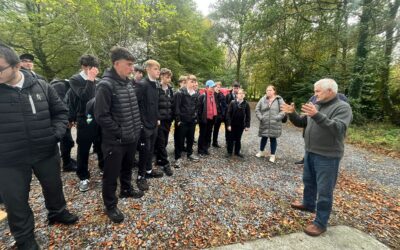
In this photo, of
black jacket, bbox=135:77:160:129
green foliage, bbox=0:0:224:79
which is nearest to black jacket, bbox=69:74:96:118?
black jacket, bbox=135:77:160:129

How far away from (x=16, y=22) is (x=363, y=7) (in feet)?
56.4

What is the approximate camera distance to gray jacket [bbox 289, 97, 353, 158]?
8.95 feet

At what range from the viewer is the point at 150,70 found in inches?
154

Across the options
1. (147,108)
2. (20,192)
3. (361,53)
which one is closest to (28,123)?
(20,192)

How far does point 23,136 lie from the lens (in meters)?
2.36

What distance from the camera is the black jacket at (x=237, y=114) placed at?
19.7 feet

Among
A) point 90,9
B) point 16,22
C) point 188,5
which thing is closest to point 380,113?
point 90,9

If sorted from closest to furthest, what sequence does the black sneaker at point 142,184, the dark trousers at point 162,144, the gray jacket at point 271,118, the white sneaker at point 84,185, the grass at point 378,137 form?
the white sneaker at point 84,185, the black sneaker at point 142,184, the dark trousers at point 162,144, the gray jacket at point 271,118, the grass at point 378,137

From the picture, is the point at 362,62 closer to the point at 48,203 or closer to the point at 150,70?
the point at 150,70

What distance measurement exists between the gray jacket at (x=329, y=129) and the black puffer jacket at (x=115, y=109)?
257 cm

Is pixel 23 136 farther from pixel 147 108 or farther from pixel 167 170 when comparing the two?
pixel 167 170

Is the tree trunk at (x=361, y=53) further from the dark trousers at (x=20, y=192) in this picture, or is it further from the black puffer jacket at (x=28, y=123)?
the dark trousers at (x=20, y=192)

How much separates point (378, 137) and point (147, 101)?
10455mm

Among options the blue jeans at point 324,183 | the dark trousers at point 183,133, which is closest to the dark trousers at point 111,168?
the dark trousers at point 183,133
